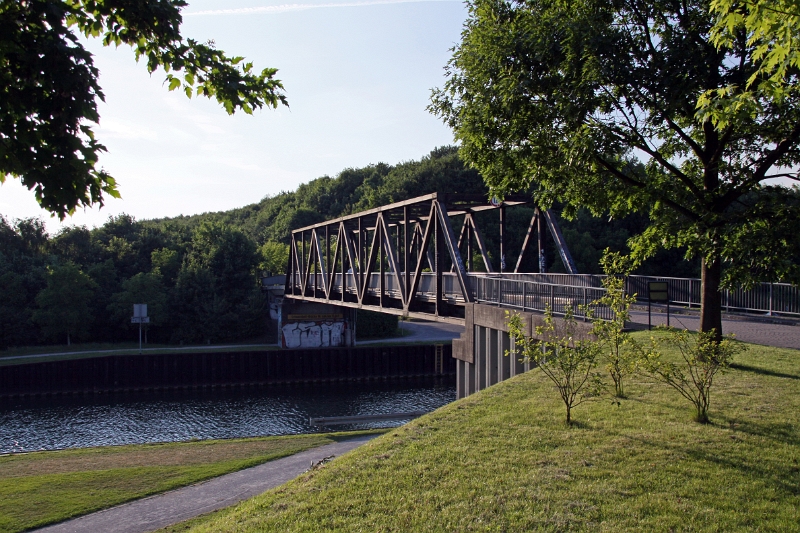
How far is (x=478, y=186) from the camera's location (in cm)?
8569

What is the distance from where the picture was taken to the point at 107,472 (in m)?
15.2

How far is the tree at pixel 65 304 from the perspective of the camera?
174ft

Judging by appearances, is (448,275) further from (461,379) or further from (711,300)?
(711,300)

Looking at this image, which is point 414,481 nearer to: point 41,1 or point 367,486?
point 367,486

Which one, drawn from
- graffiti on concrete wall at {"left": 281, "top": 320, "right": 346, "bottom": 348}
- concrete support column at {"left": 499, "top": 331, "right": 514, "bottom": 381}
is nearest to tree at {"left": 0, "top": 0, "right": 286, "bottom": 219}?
concrete support column at {"left": 499, "top": 331, "right": 514, "bottom": 381}

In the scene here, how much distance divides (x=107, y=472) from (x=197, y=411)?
26545mm

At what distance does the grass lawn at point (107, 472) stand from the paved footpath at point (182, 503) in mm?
377

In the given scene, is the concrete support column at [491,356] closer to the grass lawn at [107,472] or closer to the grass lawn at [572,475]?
the grass lawn at [107,472]

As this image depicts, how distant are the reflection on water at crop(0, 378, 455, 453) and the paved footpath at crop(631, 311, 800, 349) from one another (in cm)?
1476

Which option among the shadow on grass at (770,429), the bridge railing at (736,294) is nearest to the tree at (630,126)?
the shadow on grass at (770,429)

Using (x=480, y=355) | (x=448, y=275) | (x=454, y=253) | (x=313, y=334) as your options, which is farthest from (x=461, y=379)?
(x=313, y=334)

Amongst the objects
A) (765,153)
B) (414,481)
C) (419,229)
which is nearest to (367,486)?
(414,481)

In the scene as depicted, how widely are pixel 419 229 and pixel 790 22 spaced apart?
3737 cm

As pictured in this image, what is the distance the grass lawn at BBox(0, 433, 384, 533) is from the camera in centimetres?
1230
